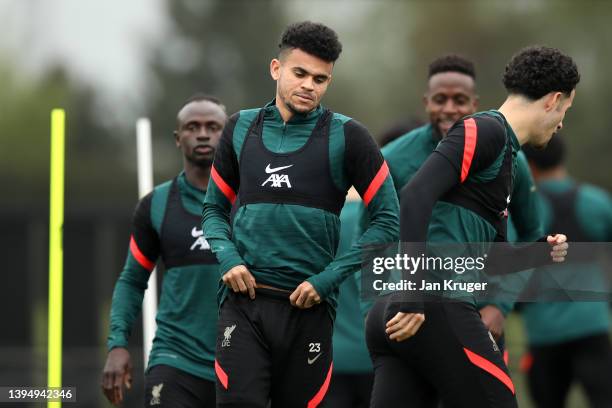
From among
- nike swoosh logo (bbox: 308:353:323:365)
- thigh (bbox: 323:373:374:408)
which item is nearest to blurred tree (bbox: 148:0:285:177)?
thigh (bbox: 323:373:374:408)

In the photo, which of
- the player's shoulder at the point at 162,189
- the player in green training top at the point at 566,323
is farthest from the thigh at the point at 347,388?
the player's shoulder at the point at 162,189

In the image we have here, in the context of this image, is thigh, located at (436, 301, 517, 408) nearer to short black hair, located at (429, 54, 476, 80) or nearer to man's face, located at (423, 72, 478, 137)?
man's face, located at (423, 72, 478, 137)

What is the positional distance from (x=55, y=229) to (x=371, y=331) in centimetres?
201

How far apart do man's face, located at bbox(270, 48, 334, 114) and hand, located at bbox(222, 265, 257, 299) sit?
2.67 feet

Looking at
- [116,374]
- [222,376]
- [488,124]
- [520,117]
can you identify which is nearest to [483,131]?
[488,124]

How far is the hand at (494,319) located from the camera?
21.7 ft

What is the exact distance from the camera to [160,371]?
6.73 m

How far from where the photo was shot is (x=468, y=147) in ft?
17.6

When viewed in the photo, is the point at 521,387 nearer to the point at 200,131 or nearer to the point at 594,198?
the point at 594,198

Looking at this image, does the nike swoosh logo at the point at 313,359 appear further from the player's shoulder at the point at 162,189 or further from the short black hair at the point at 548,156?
the short black hair at the point at 548,156

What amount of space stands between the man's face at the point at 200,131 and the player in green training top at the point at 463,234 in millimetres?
1676

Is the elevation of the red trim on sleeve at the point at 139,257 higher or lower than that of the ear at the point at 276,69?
lower

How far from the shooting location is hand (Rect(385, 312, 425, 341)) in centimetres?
527

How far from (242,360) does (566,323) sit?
195 inches
